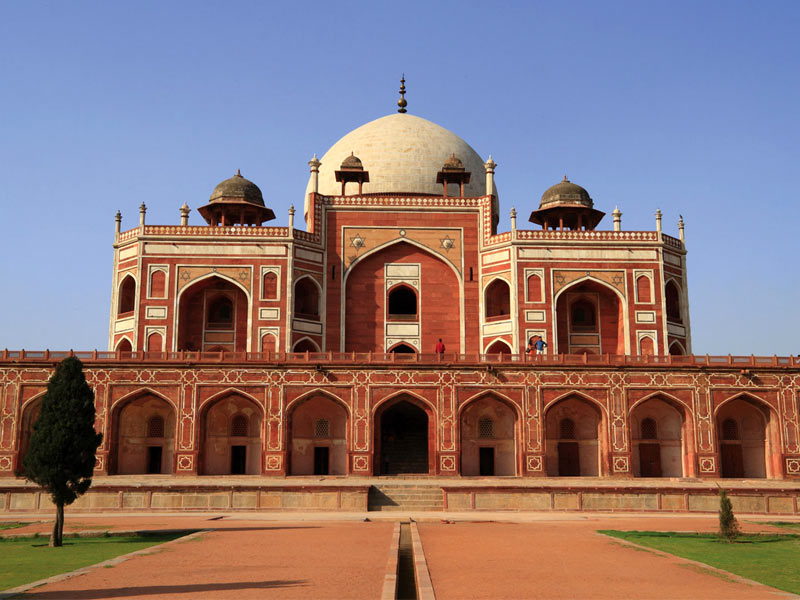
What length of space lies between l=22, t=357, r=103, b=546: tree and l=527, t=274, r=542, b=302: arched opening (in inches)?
757

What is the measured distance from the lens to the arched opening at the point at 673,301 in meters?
33.2

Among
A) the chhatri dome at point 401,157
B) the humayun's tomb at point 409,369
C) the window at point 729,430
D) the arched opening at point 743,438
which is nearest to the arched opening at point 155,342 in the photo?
the humayun's tomb at point 409,369

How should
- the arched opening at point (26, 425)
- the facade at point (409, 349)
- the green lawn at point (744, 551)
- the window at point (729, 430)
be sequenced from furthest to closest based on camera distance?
the window at point (729, 430)
the facade at point (409, 349)
the arched opening at point (26, 425)
the green lawn at point (744, 551)

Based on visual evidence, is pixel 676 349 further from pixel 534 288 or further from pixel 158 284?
pixel 158 284

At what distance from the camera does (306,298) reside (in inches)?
1303

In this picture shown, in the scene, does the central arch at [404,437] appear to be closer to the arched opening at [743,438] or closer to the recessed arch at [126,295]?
the arched opening at [743,438]

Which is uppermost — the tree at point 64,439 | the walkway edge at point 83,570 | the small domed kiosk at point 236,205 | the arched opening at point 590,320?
the small domed kiosk at point 236,205

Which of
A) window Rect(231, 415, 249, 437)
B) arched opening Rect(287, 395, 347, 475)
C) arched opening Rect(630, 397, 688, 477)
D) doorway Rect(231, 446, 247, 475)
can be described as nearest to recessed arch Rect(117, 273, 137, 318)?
window Rect(231, 415, 249, 437)

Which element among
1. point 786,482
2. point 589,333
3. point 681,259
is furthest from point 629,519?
point 681,259

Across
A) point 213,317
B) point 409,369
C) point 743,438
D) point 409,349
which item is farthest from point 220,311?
point 743,438

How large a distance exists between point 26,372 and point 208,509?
32.2 ft

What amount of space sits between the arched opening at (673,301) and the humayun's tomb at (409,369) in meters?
0.09

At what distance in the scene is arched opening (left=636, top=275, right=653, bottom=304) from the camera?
3195 cm

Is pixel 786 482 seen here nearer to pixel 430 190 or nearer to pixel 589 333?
pixel 589 333
